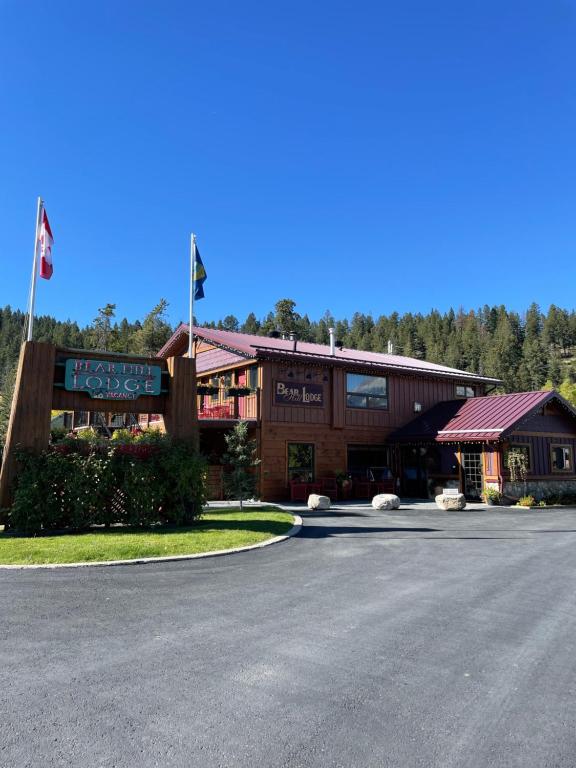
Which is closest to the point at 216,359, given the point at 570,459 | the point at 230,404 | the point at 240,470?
the point at 230,404

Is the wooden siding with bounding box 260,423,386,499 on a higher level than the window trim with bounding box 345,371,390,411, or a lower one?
lower

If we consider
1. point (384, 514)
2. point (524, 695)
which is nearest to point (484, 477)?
point (384, 514)

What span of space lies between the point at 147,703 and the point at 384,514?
557 inches

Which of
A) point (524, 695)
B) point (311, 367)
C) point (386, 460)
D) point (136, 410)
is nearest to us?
point (524, 695)

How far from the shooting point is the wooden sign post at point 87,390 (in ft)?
40.6

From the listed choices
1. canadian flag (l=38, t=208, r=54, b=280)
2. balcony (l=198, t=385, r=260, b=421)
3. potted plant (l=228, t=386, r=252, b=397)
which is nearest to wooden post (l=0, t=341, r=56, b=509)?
canadian flag (l=38, t=208, r=54, b=280)

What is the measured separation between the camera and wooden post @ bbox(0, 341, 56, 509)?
39.8 feet

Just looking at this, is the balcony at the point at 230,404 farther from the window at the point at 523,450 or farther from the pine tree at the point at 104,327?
the pine tree at the point at 104,327

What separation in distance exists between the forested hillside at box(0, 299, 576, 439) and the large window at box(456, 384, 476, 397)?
47.8m

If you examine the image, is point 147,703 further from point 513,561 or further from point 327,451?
point 327,451

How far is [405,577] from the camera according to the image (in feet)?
27.8

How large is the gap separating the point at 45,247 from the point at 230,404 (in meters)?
11.1

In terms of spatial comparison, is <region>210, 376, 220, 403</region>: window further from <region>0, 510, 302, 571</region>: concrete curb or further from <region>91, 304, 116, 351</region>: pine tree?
<region>91, 304, 116, 351</region>: pine tree

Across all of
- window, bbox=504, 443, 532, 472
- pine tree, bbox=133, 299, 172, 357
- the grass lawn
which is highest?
pine tree, bbox=133, 299, 172, 357
